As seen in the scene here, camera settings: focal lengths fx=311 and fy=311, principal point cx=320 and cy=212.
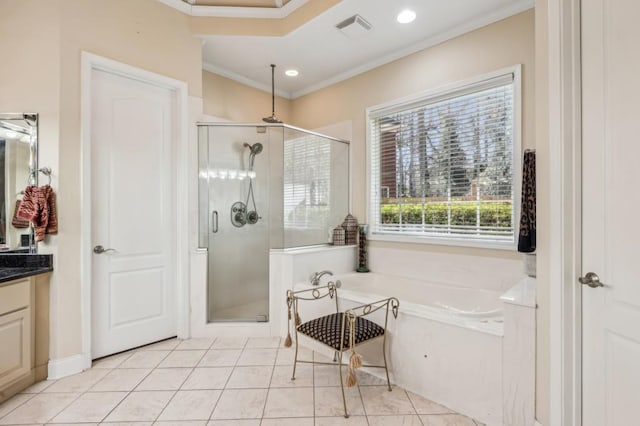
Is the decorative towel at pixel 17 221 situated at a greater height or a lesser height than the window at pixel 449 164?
lesser

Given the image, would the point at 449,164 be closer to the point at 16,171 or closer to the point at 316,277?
the point at 316,277

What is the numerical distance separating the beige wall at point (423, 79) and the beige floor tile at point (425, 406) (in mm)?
1321

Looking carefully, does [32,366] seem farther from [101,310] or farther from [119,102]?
[119,102]

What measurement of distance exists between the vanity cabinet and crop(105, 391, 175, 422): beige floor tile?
2.42ft

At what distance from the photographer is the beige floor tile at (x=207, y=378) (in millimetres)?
2109

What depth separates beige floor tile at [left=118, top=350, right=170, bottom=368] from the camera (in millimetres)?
2414

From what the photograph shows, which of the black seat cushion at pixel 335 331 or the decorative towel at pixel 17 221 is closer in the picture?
the black seat cushion at pixel 335 331

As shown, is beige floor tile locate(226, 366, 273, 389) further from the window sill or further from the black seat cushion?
the window sill

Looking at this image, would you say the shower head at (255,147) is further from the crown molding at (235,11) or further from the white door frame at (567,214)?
the white door frame at (567,214)

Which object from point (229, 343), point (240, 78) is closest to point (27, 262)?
point (229, 343)

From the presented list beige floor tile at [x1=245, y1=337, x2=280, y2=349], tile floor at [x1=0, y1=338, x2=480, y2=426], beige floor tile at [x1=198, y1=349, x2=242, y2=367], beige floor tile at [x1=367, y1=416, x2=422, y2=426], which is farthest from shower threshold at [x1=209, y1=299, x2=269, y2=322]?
beige floor tile at [x1=367, y1=416, x2=422, y2=426]

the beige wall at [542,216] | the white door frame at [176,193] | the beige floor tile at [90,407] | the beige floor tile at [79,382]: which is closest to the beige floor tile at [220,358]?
the white door frame at [176,193]

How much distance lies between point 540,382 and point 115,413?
233 cm

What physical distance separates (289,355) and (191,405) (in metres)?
0.87
